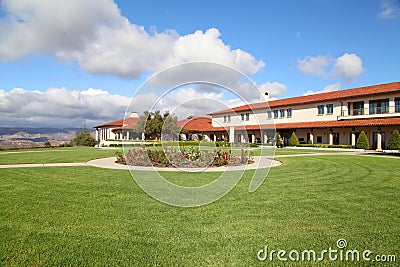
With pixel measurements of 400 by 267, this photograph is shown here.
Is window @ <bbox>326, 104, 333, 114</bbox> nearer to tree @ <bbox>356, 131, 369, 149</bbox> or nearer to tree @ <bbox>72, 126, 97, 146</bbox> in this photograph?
tree @ <bbox>356, 131, 369, 149</bbox>

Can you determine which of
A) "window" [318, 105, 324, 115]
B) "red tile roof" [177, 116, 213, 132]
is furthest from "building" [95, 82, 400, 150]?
"red tile roof" [177, 116, 213, 132]

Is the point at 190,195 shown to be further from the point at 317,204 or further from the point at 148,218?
the point at 317,204

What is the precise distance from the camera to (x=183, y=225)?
5199mm

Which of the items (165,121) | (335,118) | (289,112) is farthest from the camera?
(289,112)

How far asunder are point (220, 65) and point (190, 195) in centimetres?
344

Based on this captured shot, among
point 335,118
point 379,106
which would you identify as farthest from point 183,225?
point 335,118

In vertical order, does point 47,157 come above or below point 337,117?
below

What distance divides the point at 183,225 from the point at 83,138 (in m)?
49.5

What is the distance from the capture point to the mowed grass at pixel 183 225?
3.91 m

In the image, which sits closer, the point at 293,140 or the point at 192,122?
the point at 192,122

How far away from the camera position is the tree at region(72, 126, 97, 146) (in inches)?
1962

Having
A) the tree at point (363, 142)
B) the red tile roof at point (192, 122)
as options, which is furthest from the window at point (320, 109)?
the red tile roof at point (192, 122)

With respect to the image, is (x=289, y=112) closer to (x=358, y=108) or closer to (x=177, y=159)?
(x=358, y=108)

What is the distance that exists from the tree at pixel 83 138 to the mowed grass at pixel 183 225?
43760 mm
